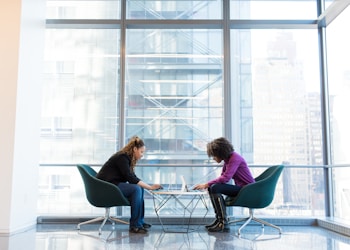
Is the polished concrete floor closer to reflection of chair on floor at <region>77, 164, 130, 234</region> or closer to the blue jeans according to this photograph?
the blue jeans

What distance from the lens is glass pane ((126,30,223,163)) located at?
5.04 metres

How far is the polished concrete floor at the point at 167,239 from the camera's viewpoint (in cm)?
314

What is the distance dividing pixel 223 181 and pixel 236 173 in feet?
0.66

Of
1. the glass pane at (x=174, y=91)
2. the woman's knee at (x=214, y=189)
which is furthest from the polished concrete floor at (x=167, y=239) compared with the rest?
the glass pane at (x=174, y=91)

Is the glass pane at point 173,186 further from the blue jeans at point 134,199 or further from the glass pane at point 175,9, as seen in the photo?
the glass pane at point 175,9

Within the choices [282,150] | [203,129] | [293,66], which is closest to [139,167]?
[203,129]

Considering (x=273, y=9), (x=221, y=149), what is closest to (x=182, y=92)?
(x=221, y=149)

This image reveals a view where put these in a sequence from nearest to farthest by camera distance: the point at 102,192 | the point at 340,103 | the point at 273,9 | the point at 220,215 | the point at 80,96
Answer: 1. the point at 102,192
2. the point at 220,215
3. the point at 340,103
4. the point at 80,96
5. the point at 273,9

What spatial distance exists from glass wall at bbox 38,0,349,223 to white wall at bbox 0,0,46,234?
0.66 meters

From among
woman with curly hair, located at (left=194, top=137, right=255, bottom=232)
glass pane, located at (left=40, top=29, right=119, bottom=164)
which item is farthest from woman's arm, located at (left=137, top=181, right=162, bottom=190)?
glass pane, located at (left=40, top=29, right=119, bottom=164)

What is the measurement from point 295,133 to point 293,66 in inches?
37.1

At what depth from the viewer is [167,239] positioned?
3500 millimetres

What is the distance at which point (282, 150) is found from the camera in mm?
4996

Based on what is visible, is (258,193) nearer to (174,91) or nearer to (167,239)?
(167,239)
